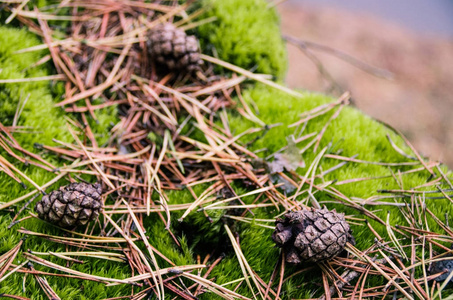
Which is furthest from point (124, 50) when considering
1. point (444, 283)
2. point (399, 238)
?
point (444, 283)

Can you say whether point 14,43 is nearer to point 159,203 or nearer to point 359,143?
point 159,203

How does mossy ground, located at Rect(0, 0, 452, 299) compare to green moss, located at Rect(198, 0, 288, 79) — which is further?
green moss, located at Rect(198, 0, 288, 79)

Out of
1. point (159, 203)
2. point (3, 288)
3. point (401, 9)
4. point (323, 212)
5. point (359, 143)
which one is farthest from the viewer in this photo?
point (401, 9)

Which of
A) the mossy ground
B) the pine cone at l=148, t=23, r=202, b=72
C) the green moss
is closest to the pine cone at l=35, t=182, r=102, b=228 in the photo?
the mossy ground

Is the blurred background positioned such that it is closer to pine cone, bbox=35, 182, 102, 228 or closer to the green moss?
the green moss

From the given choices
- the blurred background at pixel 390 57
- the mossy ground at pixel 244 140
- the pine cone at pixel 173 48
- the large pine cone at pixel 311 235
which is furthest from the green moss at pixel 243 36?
the blurred background at pixel 390 57
